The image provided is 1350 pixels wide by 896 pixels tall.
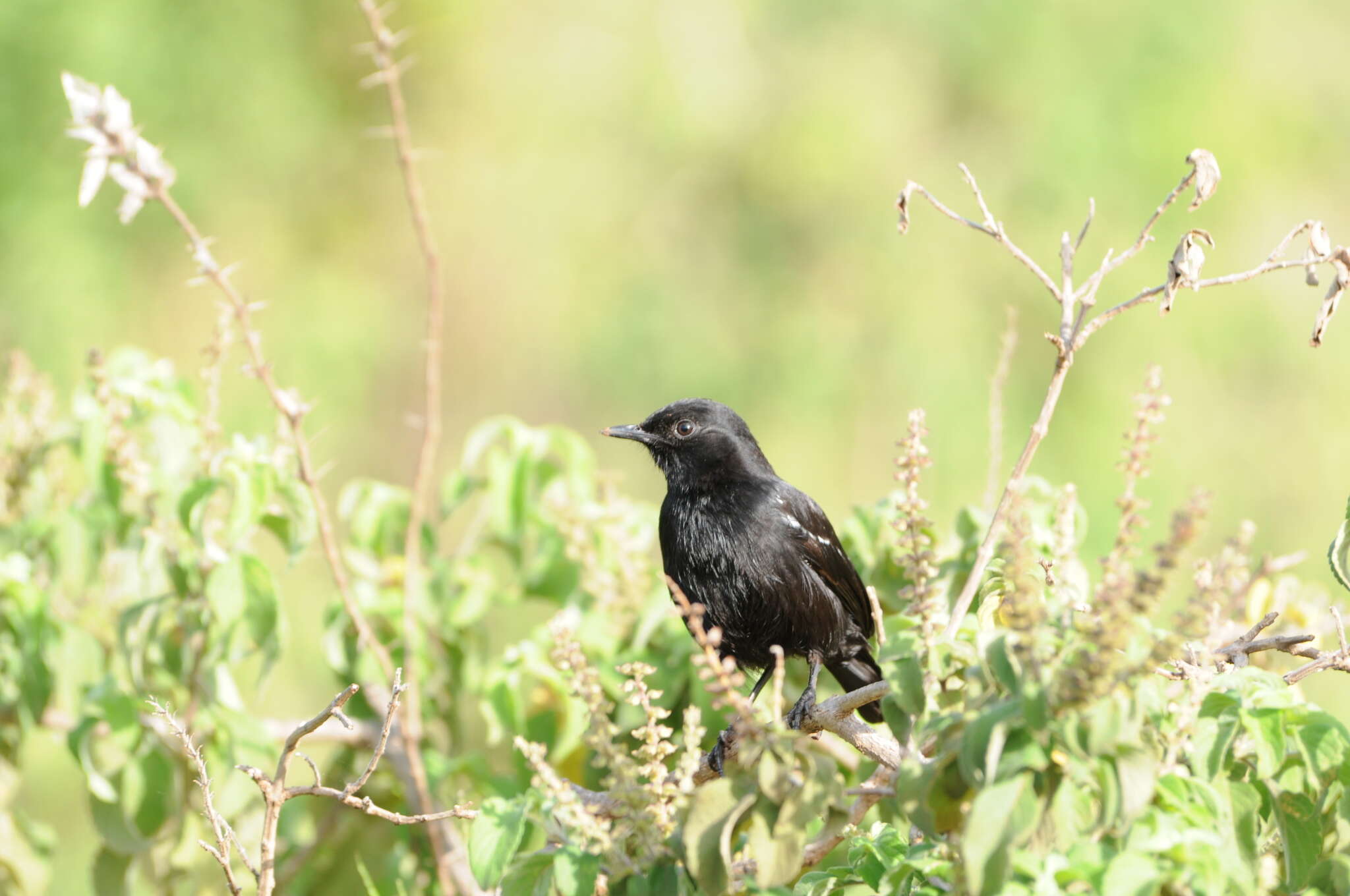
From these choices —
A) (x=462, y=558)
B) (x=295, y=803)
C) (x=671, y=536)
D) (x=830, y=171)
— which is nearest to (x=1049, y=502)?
(x=671, y=536)

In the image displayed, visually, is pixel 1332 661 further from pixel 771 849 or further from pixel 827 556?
pixel 827 556

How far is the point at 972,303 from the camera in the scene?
848 centimetres

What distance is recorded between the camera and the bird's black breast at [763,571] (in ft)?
11.5

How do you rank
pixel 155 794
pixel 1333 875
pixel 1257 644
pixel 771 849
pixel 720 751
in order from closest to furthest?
pixel 771 849, pixel 1333 875, pixel 1257 644, pixel 155 794, pixel 720 751

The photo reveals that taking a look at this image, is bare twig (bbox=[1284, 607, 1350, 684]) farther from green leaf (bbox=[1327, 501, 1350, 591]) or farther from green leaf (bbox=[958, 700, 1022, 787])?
green leaf (bbox=[958, 700, 1022, 787])

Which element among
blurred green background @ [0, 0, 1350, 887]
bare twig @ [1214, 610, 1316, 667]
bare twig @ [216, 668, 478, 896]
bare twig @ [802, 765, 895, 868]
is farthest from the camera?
blurred green background @ [0, 0, 1350, 887]

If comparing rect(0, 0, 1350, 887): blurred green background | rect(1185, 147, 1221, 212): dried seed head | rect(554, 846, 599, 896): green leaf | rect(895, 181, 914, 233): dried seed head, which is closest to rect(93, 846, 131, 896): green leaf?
rect(554, 846, 599, 896): green leaf

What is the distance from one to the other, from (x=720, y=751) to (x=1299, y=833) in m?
1.78

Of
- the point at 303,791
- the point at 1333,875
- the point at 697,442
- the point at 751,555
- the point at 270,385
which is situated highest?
the point at 697,442

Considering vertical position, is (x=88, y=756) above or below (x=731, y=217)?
below

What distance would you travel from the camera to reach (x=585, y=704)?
7.18 ft

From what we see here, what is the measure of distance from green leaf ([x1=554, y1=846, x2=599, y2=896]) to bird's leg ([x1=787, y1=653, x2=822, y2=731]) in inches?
57.1

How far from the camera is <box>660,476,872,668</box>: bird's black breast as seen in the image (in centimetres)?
351

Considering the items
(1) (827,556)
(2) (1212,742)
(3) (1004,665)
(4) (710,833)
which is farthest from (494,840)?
(1) (827,556)
